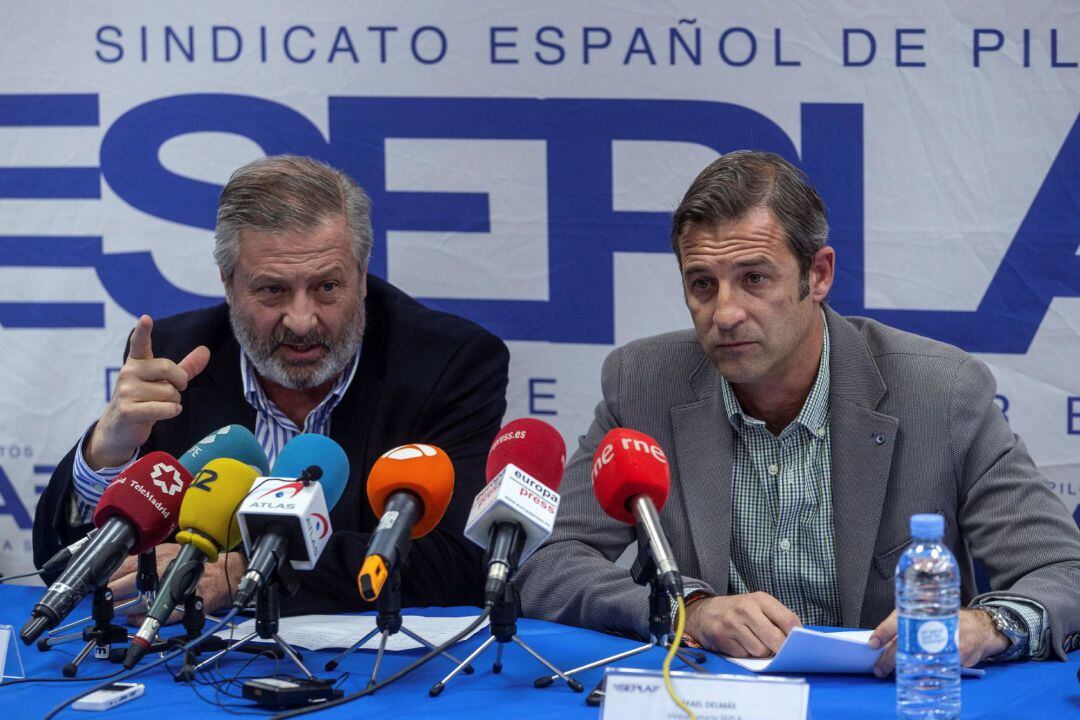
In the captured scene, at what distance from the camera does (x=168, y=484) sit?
2254mm

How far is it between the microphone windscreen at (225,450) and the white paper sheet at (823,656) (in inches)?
41.1

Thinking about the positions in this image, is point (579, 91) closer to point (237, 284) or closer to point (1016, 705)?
point (237, 284)

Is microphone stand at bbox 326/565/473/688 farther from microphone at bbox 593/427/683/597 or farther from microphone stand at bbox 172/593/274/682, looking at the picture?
microphone at bbox 593/427/683/597

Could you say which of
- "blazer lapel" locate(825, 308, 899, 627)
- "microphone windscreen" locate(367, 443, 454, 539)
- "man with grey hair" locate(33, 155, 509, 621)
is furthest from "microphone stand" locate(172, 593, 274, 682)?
"blazer lapel" locate(825, 308, 899, 627)

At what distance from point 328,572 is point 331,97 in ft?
5.53

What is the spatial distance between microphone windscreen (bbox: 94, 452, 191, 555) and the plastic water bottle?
126 centimetres

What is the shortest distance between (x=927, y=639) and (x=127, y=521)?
134 centimetres

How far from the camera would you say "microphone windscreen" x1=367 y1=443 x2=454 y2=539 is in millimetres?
2127

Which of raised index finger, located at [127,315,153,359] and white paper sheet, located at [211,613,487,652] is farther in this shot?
raised index finger, located at [127,315,153,359]

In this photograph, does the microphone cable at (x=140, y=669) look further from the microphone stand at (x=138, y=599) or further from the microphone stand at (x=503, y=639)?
the microphone stand at (x=503, y=639)

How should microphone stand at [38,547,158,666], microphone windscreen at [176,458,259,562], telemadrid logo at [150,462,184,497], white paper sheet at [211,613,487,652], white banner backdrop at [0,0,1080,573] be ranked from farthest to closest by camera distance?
white banner backdrop at [0,0,1080,573], white paper sheet at [211,613,487,652], microphone stand at [38,547,158,666], telemadrid logo at [150,462,184,497], microphone windscreen at [176,458,259,562]

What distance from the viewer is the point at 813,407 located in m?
3.01

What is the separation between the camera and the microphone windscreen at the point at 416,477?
2127mm

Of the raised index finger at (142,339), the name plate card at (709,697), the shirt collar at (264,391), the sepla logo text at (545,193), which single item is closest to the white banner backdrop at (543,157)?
the sepla logo text at (545,193)
